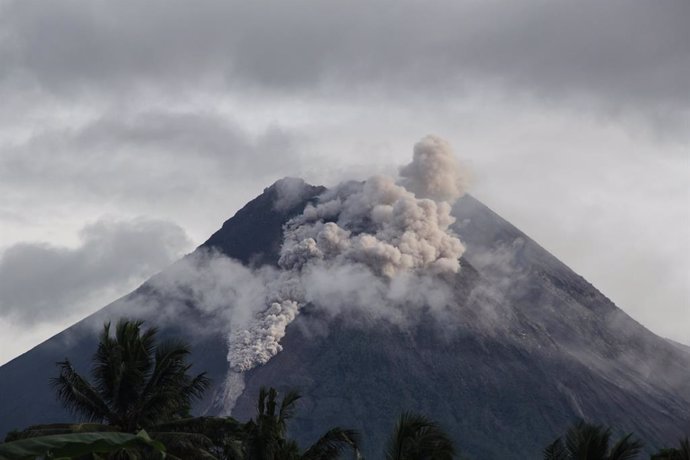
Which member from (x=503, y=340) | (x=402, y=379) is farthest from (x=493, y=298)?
(x=402, y=379)

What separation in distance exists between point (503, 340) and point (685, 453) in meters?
131

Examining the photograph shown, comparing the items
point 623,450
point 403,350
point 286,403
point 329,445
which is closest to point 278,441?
point 286,403

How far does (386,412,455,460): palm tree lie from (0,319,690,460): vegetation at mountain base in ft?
0.09

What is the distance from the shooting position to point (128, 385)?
35.1 metres

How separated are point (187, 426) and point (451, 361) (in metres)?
121

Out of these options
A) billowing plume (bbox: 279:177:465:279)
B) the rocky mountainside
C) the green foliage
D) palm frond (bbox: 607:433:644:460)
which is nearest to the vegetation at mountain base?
palm frond (bbox: 607:433:644:460)

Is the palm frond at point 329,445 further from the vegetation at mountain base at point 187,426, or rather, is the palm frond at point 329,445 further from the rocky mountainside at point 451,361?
the rocky mountainside at point 451,361

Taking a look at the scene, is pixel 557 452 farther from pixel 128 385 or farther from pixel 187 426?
pixel 128 385

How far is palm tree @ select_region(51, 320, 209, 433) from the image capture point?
114ft

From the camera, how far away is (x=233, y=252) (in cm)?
18962

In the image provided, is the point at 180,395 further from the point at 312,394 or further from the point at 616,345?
the point at 616,345

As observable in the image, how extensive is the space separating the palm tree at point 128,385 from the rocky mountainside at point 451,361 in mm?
92922

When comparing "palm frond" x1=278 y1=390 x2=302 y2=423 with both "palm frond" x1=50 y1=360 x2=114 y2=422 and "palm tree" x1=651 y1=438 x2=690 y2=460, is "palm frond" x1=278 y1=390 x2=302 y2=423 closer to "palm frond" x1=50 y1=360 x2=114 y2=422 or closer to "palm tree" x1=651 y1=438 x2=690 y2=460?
"palm frond" x1=50 y1=360 x2=114 y2=422

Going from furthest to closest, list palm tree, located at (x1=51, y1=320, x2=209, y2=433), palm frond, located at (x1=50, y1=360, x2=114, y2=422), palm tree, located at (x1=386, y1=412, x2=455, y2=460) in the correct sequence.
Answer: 1. palm tree, located at (x1=51, y1=320, x2=209, y2=433)
2. palm frond, located at (x1=50, y1=360, x2=114, y2=422)
3. palm tree, located at (x1=386, y1=412, x2=455, y2=460)
